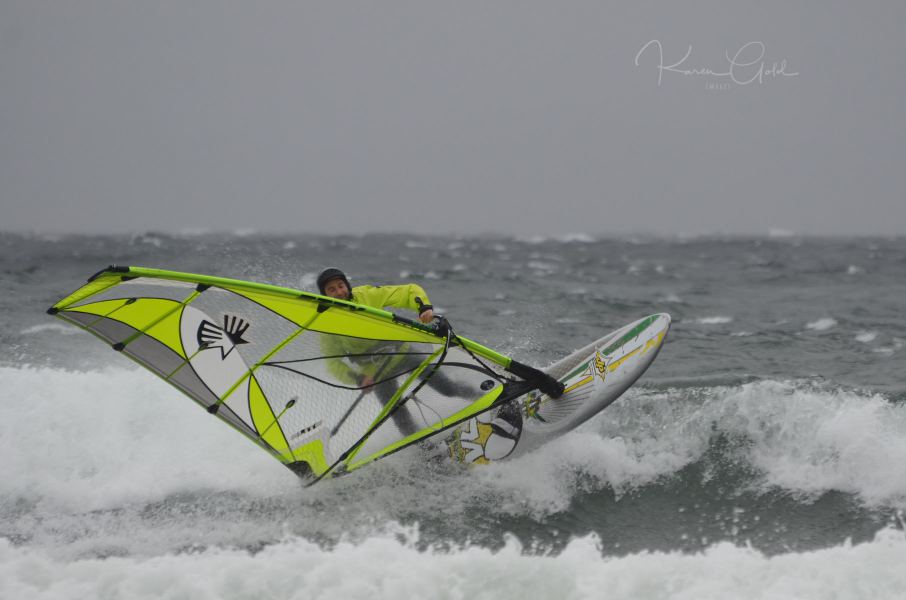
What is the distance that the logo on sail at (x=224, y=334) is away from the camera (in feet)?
18.5

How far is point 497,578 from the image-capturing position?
4.71 metres

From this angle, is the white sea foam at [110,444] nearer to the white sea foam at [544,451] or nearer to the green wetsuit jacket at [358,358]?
the white sea foam at [544,451]

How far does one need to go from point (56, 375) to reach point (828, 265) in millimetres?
17491

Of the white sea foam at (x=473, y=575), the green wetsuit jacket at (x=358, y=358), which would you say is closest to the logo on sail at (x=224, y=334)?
the green wetsuit jacket at (x=358, y=358)

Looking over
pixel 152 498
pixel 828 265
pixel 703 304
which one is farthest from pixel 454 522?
pixel 828 265

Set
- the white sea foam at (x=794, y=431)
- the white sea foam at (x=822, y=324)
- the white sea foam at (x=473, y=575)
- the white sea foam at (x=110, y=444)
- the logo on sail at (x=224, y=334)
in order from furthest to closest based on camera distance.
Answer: the white sea foam at (x=822, y=324) < the white sea foam at (x=110, y=444) < the white sea foam at (x=794, y=431) < the logo on sail at (x=224, y=334) < the white sea foam at (x=473, y=575)

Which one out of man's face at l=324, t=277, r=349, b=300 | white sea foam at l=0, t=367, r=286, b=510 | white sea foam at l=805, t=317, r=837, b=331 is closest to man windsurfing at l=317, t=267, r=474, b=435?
man's face at l=324, t=277, r=349, b=300

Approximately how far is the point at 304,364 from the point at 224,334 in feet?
1.91

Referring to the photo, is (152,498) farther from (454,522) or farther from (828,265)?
(828,265)

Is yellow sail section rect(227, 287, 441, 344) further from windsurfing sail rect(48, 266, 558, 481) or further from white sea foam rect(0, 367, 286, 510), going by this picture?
white sea foam rect(0, 367, 286, 510)

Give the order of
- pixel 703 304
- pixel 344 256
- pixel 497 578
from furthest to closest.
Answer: pixel 344 256 → pixel 703 304 → pixel 497 578

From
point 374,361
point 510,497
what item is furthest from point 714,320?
point 374,361

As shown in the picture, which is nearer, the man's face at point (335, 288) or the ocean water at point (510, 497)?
the ocean water at point (510, 497)

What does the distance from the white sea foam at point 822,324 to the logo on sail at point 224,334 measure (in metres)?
8.04
